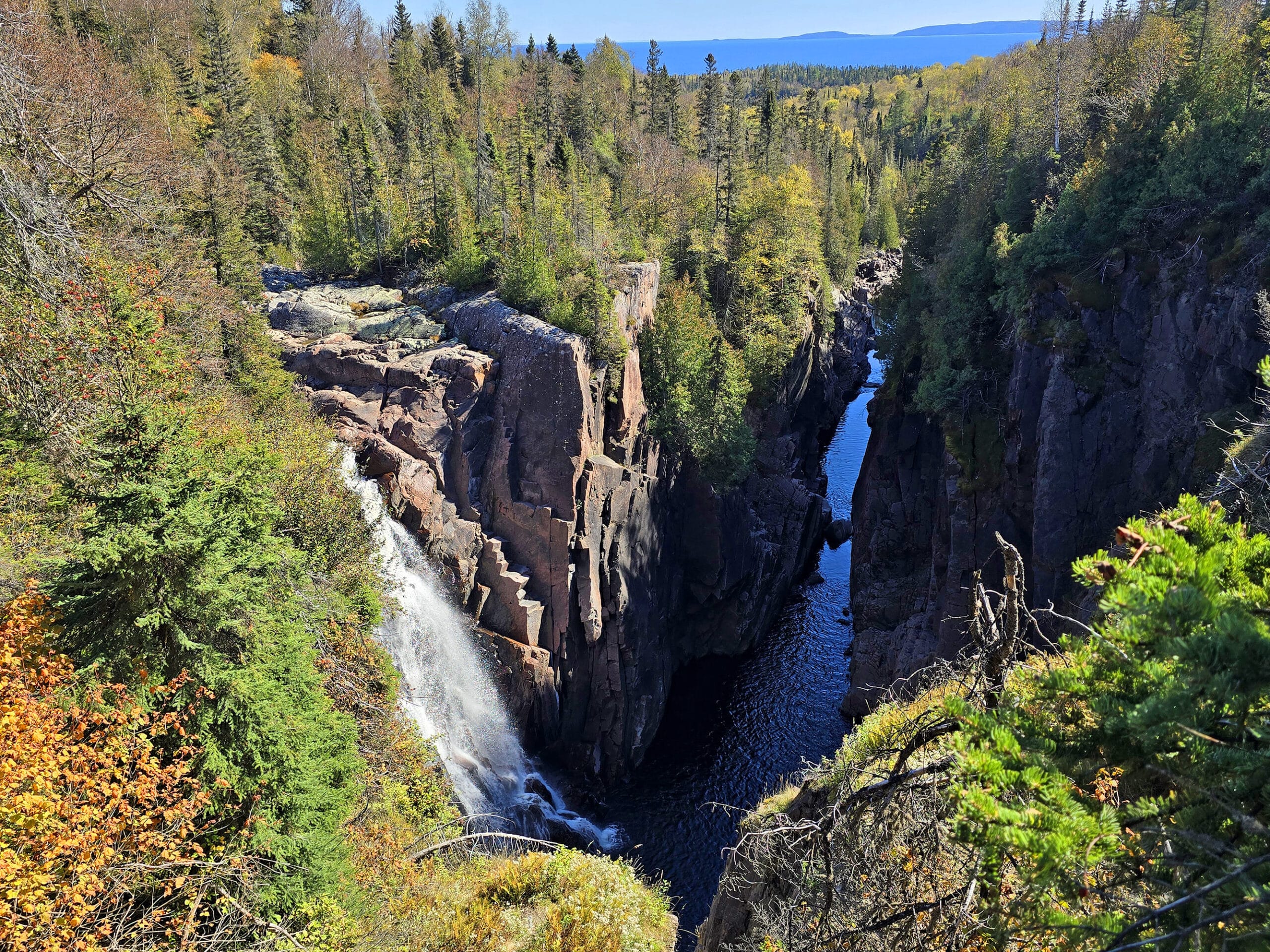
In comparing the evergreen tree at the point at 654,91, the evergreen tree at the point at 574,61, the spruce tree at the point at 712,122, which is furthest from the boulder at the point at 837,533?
the evergreen tree at the point at 574,61

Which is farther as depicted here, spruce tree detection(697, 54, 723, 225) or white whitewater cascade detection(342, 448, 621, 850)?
spruce tree detection(697, 54, 723, 225)

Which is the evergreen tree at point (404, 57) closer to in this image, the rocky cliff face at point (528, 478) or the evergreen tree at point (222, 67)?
the evergreen tree at point (222, 67)

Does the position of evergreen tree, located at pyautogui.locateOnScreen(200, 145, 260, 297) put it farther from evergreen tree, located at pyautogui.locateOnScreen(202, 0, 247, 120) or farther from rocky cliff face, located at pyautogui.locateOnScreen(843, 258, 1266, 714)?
rocky cliff face, located at pyautogui.locateOnScreen(843, 258, 1266, 714)

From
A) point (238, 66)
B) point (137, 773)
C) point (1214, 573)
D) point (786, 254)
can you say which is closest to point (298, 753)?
point (137, 773)

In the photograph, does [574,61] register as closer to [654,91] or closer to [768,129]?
[654,91]

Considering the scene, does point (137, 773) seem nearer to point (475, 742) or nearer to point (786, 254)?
point (475, 742)

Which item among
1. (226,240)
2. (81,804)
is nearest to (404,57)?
(226,240)

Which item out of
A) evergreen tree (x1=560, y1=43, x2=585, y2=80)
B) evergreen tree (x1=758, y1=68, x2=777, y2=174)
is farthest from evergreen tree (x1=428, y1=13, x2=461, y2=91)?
evergreen tree (x1=758, y1=68, x2=777, y2=174)
